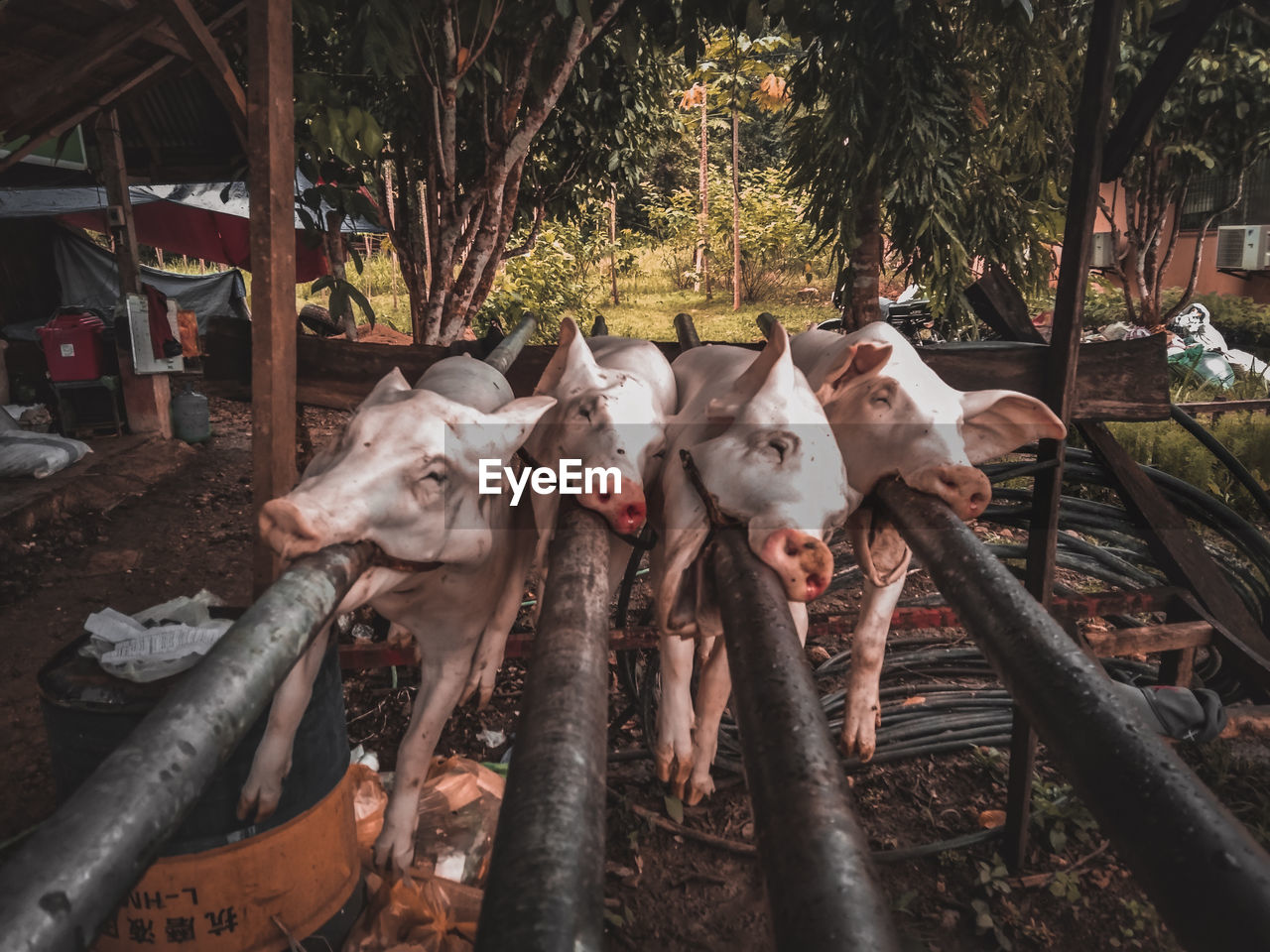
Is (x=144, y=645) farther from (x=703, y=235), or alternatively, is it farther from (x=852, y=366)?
(x=703, y=235)

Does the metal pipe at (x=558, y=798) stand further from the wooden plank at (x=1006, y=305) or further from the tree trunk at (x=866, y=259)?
the tree trunk at (x=866, y=259)

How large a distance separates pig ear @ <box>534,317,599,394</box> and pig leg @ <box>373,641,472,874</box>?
592 millimetres

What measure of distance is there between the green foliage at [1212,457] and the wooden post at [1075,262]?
584cm

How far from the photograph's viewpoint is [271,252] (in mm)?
2059

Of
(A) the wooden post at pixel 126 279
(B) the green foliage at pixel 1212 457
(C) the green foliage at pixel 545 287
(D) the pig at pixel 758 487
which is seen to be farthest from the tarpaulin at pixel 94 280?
(D) the pig at pixel 758 487

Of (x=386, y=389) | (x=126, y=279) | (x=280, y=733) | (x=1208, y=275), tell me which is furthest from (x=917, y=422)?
(x=1208, y=275)

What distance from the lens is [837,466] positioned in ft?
4.12

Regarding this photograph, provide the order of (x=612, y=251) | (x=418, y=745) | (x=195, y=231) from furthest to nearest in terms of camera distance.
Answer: (x=612, y=251) → (x=195, y=231) → (x=418, y=745)

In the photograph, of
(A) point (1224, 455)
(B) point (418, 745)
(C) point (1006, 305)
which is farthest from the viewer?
(A) point (1224, 455)

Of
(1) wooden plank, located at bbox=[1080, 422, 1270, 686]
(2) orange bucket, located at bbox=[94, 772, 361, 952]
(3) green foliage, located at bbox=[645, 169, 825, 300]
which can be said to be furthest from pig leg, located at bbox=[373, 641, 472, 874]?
(3) green foliage, located at bbox=[645, 169, 825, 300]

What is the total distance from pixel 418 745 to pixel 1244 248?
15941 millimetres

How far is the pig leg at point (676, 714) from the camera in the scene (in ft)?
5.20

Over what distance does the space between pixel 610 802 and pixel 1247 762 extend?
10.8 feet

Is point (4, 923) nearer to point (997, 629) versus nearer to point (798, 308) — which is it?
point (997, 629)
